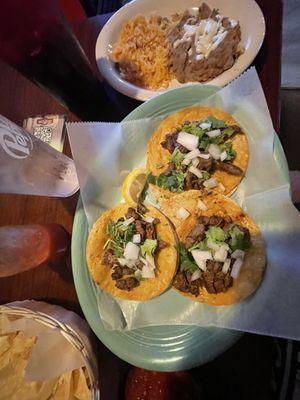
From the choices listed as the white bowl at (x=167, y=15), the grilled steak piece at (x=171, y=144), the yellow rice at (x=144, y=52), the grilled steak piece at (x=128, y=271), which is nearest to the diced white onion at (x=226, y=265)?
the grilled steak piece at (x=128, y=271)

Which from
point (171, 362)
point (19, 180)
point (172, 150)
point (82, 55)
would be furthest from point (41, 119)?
point (171, 362)

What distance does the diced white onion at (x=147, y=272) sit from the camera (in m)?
1.28

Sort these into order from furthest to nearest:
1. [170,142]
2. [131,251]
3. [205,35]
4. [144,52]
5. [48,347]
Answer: [144,52] < [205,35] < [170,142] < [131,251] < [48,347]

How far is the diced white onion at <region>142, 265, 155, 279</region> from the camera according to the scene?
1.28 meters

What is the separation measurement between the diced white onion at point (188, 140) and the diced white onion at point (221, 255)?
1.22 feet

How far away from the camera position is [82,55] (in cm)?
131

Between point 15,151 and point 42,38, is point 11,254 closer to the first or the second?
point 15,151

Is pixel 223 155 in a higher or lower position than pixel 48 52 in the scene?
lower

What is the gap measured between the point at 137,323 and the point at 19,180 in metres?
0.59

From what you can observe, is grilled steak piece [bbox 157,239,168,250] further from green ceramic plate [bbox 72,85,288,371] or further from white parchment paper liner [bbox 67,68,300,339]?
green ceramic plate [bbox 72,85,288,371]

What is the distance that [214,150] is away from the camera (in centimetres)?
134

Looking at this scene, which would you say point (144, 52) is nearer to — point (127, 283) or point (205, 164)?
point (205, 164)

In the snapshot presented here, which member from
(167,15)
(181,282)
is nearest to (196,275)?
(181,282)

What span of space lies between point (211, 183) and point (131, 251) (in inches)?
13.9
